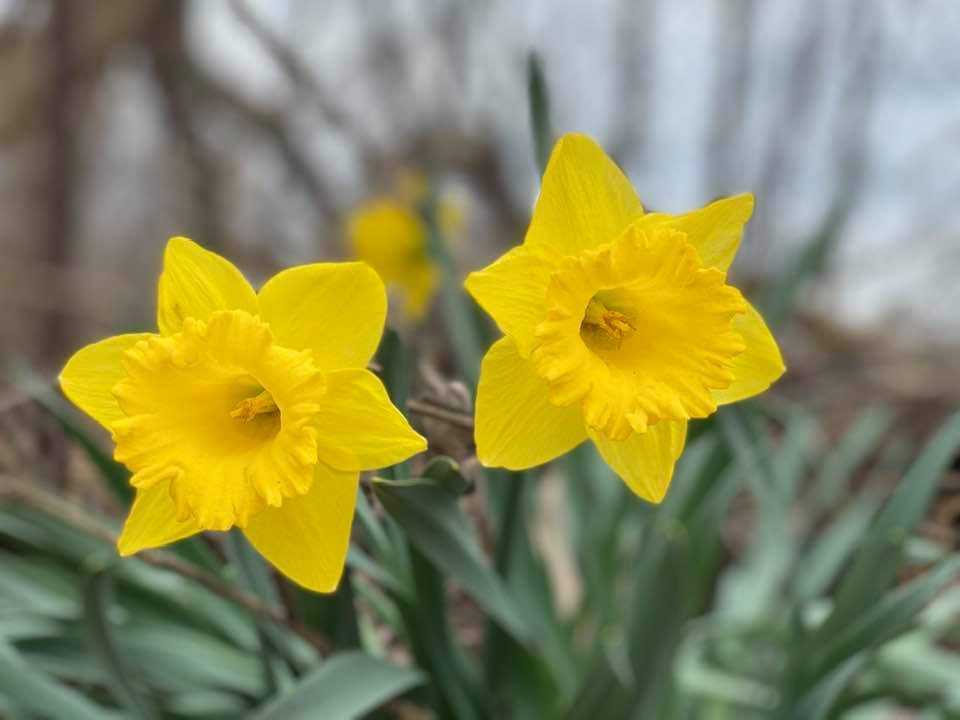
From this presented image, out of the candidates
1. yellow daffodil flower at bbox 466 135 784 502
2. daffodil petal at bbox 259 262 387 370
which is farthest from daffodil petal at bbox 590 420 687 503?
daffodil petal at bbox 259 262 387 370

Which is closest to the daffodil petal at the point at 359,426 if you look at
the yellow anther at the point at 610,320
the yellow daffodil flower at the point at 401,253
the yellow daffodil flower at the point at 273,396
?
the yellow daffodil flower at the point at 273,396

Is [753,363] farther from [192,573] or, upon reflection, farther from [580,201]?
[192,573]

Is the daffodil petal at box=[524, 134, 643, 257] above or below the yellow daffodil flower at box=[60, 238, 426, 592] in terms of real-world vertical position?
above

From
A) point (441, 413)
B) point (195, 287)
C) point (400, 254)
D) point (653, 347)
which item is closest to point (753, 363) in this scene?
point (653, 347)

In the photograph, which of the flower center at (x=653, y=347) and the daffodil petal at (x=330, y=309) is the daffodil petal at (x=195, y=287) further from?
the flower center at (x=653, y=347)

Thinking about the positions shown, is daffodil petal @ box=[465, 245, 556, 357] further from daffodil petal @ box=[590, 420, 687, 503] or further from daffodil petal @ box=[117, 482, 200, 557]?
daffodil petal @ box=[117, 482, 200, 557]

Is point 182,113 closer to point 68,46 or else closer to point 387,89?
point 68,46
